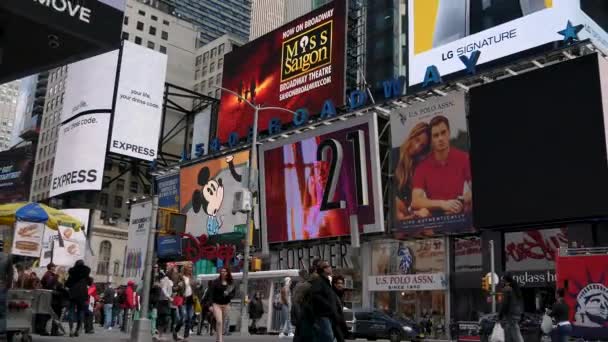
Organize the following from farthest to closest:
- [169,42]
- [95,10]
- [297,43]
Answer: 1. [169,42]
2. [297,43]
3. [95,10]

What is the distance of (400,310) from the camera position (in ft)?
124

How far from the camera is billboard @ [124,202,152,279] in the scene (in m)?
61.1

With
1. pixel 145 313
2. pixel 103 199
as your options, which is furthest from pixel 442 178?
pixel 103 199

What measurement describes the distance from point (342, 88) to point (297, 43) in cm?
773

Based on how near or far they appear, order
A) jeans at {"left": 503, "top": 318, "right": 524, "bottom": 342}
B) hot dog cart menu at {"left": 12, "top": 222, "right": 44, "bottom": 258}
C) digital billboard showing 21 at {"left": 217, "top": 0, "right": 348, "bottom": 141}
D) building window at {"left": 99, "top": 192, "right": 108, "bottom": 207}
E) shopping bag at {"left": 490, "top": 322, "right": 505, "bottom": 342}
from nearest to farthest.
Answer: jeans at {"left": 503, "top": 318, "right": 524, "bottom": 342}, shopping bag at {"left": 490, "top": 322, "right": 505, "bottom": 342}, hot dog cart menu at {"left": 12, "top": 222, "right": 44, "bottom": 258}, digital billboard showing 21 at {"left": 217, "top": 0, "right": 348, "bottom": 141}, building window at {"left": 99, "top": 192, "right": 108, "bottom": 207}

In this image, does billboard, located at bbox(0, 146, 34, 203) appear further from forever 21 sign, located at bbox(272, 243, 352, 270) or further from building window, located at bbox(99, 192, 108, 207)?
forever 21 sign, located at bbox(272, 243, 352, 270)

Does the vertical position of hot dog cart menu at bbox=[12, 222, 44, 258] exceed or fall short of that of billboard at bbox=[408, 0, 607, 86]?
it falls short

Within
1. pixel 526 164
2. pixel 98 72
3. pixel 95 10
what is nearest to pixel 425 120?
pixel 526 164

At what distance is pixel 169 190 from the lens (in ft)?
195

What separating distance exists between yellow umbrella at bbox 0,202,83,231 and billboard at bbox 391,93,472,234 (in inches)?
893

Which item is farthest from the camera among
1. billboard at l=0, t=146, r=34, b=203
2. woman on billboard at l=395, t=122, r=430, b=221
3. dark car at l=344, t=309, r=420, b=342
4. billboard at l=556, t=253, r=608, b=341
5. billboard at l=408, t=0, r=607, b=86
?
billboard at l=0, t=146, r=34, b=203

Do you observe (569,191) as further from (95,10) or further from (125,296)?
(95,10)

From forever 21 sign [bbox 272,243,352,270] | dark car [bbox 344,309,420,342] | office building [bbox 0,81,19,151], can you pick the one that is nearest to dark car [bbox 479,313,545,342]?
dark car [bbox 344,309,420,342]

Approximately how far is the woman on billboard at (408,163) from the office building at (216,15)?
Answer: 5158 inches
